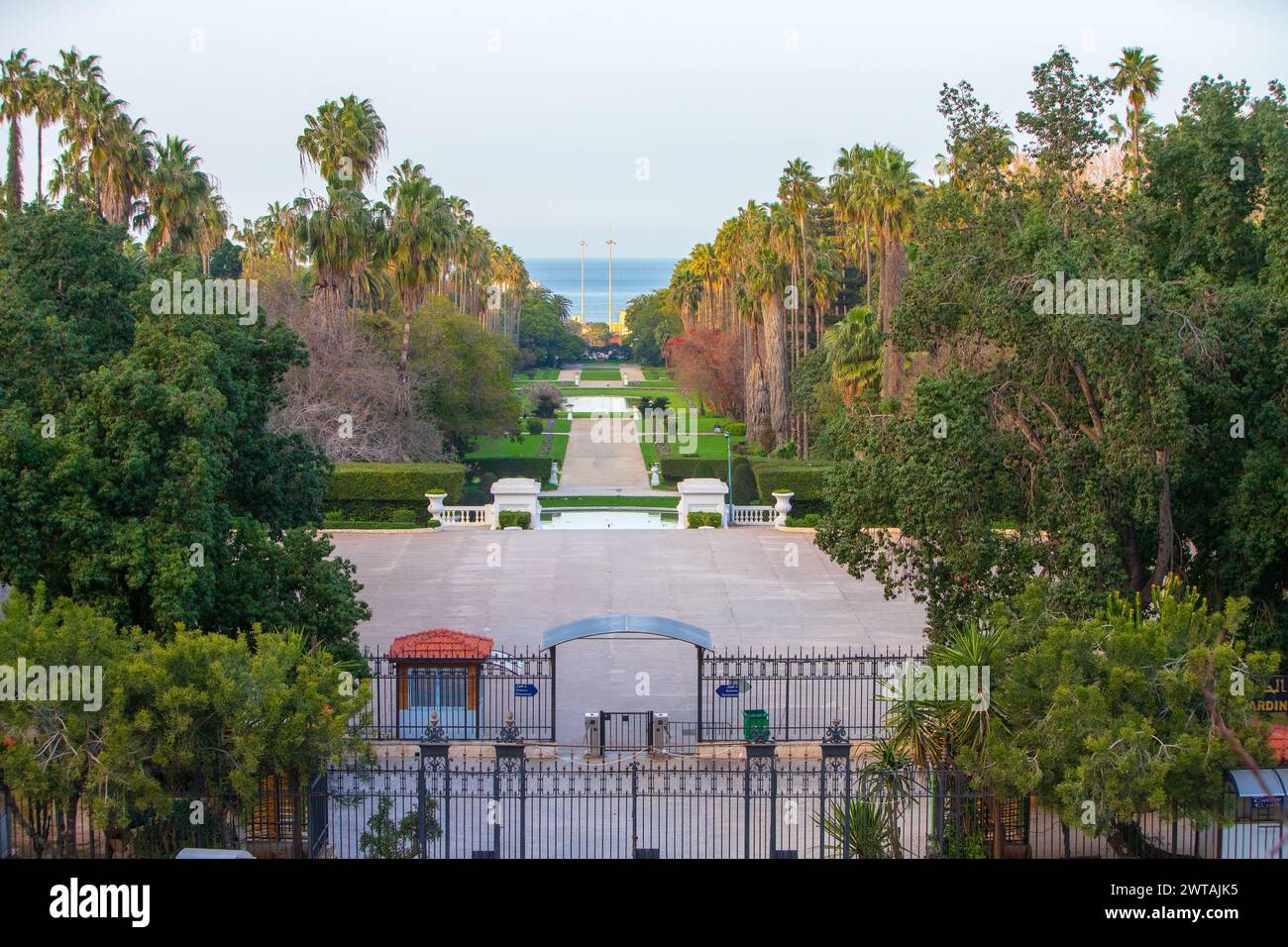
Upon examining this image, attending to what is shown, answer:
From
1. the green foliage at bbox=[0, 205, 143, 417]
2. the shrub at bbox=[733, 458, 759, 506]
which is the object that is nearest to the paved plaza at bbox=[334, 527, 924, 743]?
the green foliage at bbox=[0, 205, 143, 417]

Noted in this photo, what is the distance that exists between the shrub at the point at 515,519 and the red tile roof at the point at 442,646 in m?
19.4

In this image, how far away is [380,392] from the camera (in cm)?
4831

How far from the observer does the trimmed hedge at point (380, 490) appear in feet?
139

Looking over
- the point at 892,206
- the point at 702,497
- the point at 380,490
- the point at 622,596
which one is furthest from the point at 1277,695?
the point at 892,206

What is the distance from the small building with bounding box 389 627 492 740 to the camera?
21.7 meters

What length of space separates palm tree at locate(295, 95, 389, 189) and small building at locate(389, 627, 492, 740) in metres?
30.5

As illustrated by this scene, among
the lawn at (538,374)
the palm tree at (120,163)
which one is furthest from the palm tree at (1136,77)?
the lawn at (538,374)

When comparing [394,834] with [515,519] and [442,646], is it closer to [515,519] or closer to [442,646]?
[442,646]

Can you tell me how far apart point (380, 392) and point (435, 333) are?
509cm

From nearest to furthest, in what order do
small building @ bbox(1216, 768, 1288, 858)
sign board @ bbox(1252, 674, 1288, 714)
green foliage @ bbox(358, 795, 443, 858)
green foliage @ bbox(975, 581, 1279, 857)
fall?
1. green foliage @ bbox(975, 581, 1279, 857)
2. small building @ bbox(1216, 768, 1288, 858)
3. green foliage @ bbox(358, 795, 443, 858)
4. sign board @ bbox(1252, 674, 1288, 714)

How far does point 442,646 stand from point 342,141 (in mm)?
31438

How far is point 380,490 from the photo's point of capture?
4272cm

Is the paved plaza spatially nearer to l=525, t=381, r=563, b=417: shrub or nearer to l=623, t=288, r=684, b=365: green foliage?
l=525, t=381, r=563, b=417: shrub
